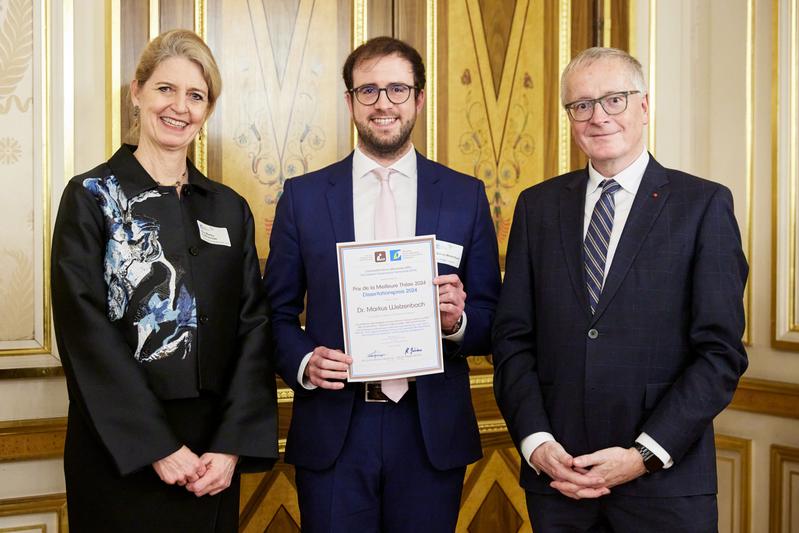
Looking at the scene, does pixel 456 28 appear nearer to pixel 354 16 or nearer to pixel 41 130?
→ pixel 354 16

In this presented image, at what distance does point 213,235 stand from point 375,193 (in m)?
0.50

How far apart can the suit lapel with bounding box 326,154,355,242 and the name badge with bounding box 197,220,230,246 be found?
1.02 feet

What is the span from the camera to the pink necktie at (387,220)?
7.22ft

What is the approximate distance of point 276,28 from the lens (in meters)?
3.14

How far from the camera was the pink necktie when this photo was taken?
220cm

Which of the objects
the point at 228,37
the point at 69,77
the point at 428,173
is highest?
the point at 228,37

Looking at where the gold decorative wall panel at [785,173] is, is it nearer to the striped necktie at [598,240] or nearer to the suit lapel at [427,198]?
the striped necktie at [598,240]

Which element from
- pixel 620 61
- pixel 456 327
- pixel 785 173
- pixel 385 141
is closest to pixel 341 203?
pixel 385 141

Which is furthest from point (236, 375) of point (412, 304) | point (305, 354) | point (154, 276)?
point (412, 304)

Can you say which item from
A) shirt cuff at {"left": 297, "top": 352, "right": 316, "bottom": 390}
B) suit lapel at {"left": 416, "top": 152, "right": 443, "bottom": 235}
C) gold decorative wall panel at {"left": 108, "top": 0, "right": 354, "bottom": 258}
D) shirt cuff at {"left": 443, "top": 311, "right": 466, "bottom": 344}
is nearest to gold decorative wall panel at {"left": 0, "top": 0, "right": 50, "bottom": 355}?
gold decorative wall panel at {"left": 108, "top": 0, "right": 354, "bottom": 258}

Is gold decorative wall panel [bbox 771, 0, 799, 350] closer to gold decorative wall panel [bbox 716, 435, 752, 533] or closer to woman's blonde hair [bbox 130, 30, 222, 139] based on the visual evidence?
gold decorative wall panel [bbox 716, 435, 752, 533]

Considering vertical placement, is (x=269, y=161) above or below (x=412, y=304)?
above

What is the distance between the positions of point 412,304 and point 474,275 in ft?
1.02

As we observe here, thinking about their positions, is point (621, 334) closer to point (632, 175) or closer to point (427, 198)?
point (632, 175)
